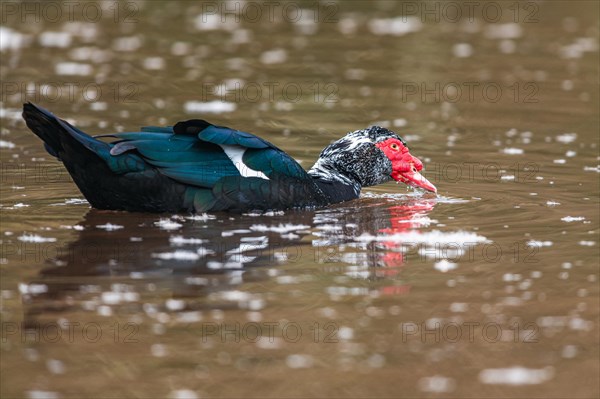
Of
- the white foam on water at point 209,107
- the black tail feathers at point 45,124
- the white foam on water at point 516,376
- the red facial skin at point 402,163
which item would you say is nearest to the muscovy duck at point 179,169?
the black tail feathers at point 45,124

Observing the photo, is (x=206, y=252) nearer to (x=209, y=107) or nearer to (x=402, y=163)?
(x=402, y=163)

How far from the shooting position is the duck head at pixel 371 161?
11023 mm

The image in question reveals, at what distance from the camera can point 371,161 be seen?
11.1 meters

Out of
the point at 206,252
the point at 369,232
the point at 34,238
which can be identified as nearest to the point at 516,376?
the point at 206,252

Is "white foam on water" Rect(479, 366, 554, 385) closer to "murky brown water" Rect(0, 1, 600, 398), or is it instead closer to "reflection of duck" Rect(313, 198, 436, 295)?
"murky brown water" Rect(0, 1, 600, 398)

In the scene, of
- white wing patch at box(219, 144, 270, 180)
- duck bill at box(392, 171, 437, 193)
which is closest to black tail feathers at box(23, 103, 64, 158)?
white wing patch at box(219, 144, 270, 180)

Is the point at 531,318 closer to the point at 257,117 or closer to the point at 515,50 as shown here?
the point at 257,117

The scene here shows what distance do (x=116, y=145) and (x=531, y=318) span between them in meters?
→ 3.65

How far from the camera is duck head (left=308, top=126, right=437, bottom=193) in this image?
36.2ft

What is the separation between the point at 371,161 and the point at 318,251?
7.93 ft

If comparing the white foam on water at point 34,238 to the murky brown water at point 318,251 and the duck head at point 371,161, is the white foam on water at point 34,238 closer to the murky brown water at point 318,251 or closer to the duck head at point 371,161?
the murky brown water at point 318,251

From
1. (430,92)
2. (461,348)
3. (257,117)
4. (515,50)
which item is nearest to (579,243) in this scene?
(461,348)

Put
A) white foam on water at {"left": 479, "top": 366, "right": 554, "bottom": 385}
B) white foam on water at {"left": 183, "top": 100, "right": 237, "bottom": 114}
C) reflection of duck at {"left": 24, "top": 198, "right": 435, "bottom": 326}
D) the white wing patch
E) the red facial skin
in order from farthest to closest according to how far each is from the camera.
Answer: white foam on water at {"left": 183, "top": 100, "right": 237, "bottom": 114}, the red facial skin, the white wing patch, reflection of duck at {"left": 24, "top": 198, "right": 435, "bottom": 326}, white foam on water at {"left": 479, "top": 366, "right": 554, "bottom": 385}

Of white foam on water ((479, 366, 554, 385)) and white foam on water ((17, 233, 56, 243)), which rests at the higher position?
white foam on water ((17, 233, 56, 243))
